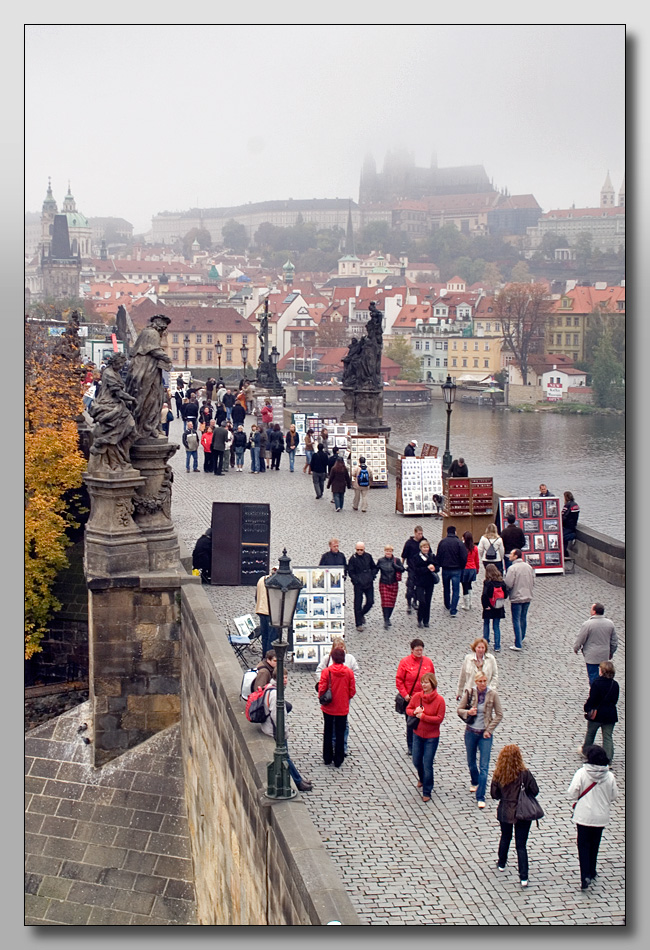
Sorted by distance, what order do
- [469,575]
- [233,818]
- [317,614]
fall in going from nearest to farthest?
[233,818] < [317,614] < [469,575]

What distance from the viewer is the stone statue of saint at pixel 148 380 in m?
13.0

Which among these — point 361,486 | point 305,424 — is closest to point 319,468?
point 361,486

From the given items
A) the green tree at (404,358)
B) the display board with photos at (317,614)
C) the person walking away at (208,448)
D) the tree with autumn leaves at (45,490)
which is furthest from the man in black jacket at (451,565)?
the green tree at (404,358)

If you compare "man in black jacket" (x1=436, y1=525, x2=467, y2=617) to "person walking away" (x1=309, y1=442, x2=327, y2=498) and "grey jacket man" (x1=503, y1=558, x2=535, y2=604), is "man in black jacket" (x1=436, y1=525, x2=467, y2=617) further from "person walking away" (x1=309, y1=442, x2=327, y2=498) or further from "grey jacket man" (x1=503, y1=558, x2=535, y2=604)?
"person walking away" (x1=309, y1=442, x2=327, y2=498)

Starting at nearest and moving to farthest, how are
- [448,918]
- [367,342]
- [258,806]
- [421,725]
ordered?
[448,918]
[258,806]
[421,725]
[367,342]

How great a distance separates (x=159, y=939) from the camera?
25.8 ft

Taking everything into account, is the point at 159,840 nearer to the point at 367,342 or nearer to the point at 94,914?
the point at 94,914

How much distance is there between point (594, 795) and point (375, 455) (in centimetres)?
1599

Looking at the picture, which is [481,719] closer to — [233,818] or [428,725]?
[428,725]

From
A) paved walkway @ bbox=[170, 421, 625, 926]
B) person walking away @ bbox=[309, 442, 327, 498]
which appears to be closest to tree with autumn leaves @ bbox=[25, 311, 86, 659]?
person walking away @ bbox=[309, 442, 327, 498]

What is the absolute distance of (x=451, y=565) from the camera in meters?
13.5

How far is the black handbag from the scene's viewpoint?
7504 millimetres

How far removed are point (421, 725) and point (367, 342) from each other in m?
20.1
